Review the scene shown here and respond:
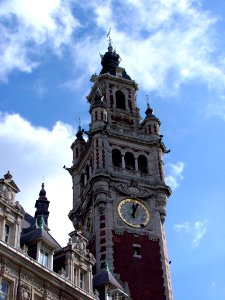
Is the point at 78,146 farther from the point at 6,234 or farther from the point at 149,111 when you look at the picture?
the point at 6,234

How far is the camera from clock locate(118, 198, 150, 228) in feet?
213

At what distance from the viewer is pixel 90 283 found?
136 ft

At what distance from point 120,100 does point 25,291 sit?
47.8 metres

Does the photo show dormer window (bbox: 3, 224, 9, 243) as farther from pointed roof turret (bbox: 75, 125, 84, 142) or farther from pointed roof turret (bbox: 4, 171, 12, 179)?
pointed roof turret (bbox: 75, 125, 84, 142)

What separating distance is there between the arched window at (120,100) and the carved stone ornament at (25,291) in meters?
46.1

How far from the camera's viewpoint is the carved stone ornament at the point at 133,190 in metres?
66.7

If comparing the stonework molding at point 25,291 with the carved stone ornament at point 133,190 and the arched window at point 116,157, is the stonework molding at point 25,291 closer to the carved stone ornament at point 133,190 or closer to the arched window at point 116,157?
the carved stone ornament at point 133,190

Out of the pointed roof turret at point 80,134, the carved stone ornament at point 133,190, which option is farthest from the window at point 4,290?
the pointed roof turret at point 80,134

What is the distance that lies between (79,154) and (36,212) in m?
21.2

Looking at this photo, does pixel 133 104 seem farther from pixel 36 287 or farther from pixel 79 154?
pixel 36 287

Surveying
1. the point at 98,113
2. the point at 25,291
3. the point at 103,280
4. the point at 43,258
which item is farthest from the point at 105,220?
the point at 25,291

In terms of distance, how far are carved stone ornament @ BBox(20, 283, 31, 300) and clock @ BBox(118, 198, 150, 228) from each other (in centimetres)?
2921

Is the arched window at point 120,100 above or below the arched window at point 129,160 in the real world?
above

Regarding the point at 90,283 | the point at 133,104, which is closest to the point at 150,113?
the point at 133,104
